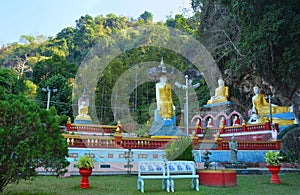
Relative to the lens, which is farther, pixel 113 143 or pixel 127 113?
pixel 127 113

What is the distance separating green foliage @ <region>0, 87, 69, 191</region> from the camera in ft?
16.8

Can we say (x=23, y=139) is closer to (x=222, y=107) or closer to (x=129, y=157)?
(x=129, y=157)

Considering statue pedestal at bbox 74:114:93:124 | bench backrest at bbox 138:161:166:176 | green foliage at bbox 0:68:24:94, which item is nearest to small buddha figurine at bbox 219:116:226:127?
statue pedestal at bbox 74:114:93:124

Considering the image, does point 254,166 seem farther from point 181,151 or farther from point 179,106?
point 179,106

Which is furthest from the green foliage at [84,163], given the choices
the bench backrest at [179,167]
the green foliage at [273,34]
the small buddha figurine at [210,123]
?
the small buddha figurine at [210,123]

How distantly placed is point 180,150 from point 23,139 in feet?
21.9

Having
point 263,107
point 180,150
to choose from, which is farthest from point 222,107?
point 180,150

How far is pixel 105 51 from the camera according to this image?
46.4 meters

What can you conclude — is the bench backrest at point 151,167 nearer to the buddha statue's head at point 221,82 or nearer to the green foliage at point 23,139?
the green foliage at point 23,139

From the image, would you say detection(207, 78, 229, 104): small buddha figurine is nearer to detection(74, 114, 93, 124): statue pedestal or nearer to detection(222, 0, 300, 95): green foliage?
detection(74, 114, 93, 124): statue pedestal

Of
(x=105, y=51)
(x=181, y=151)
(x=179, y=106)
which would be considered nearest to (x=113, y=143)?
(x=181, y=151)

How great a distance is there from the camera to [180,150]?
36.2 ft

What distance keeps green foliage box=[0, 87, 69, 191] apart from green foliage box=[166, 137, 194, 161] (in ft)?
19.1

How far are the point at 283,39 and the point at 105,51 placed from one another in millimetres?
36212
